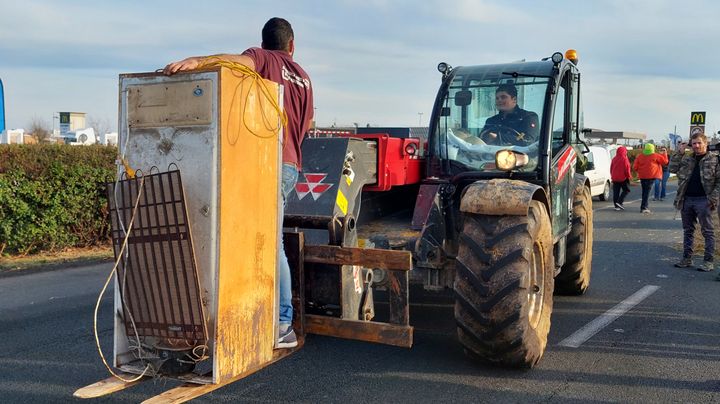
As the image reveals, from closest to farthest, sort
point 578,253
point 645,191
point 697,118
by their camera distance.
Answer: point 578,253, point 645,191, point 697,118

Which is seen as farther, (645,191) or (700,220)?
(645,191)

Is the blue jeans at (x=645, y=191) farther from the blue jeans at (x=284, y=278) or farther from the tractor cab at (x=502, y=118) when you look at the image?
the blue jeans at (x=284, y=278)

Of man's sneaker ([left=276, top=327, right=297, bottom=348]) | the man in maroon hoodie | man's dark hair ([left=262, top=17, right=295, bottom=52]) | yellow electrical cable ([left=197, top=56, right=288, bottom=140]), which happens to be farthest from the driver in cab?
man's sneaker ([left=276, top=327, right=297, bottom=348])

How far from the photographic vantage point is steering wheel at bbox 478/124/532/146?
19.8 feet

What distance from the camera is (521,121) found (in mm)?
6105

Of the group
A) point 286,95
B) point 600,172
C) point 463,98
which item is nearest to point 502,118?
point 463,98

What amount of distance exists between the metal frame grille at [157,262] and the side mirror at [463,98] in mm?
3646

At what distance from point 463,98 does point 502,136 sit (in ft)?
1.87

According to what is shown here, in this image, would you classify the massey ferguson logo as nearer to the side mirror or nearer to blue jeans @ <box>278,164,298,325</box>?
blue jeans @ <box>278,164,298,325</box>

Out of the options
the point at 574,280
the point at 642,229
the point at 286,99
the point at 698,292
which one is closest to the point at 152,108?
the point at 286,99

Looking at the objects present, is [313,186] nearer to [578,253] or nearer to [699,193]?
[578,253]

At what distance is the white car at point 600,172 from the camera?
2072 centimetres

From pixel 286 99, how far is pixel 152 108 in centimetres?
91

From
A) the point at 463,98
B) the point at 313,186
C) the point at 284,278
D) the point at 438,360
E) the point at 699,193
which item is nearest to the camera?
the point at 284,278
